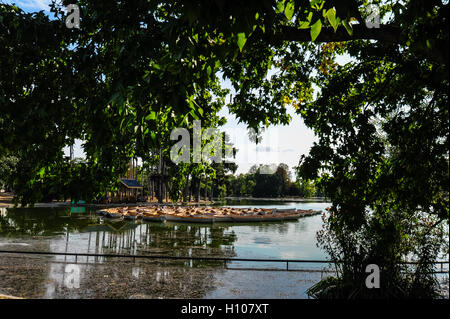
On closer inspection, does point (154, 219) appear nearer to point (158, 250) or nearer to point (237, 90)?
point (158, 250)

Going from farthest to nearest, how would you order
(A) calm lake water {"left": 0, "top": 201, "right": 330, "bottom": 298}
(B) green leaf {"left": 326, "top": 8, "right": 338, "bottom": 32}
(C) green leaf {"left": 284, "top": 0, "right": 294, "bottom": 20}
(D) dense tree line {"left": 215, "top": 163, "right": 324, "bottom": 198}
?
(D) dense tree line {"left": 215, "top": 163, "right": 324, "bottom": 198}, (A) calm lake water {"left": 0, "top": 201, "right": 330, "bottom": 298}, (C) green leaf {"left": 284, "top": 0, "right": 294, "bottom": 20}, (B) green leaf {"left": 326, "top": 8, "right": 338, "bottom": 32}

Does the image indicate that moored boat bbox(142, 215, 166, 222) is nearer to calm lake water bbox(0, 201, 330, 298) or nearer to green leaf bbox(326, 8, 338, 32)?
calm lake water bbox(0, 201, 330, 298)

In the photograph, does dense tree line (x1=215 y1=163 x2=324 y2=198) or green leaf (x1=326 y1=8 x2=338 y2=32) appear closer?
green leaf (x1=326 y1=8 x2=338 y2=32)

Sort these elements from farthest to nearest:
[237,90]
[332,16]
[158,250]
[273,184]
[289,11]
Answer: [273,184] < [158,250] < [237,90] < [289,11] < [332,16]

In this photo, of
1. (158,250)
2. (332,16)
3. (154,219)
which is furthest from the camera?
(154,219)

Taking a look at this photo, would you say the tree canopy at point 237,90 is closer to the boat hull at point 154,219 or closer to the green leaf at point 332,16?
the green leaf at point 332,16

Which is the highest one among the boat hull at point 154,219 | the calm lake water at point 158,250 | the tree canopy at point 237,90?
the tree canopy at point 237,90

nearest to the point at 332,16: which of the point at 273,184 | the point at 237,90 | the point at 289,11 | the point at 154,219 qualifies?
the point at 289,11

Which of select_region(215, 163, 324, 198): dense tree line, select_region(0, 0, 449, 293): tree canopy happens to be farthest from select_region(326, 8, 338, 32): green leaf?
select_region(215, 163, 324, 198): dense tree line

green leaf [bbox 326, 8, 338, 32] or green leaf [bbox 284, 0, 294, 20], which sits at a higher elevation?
green leaf [bbox 284, 0, 294, 20]

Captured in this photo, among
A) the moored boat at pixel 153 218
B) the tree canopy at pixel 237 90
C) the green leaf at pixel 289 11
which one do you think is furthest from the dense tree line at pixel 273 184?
the green leaf at pixel 289 11

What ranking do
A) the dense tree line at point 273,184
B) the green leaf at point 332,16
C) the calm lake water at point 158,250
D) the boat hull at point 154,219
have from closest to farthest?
the green leaf at point 332,16 < the calm lake water at point 158,250 < the boat hull at point 154,219 < the dense tree line at point 273,184

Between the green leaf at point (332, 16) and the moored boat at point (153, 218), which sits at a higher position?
the green leaf at point (332, 16)

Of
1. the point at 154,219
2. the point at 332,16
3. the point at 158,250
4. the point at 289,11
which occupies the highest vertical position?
the point at 289,11
